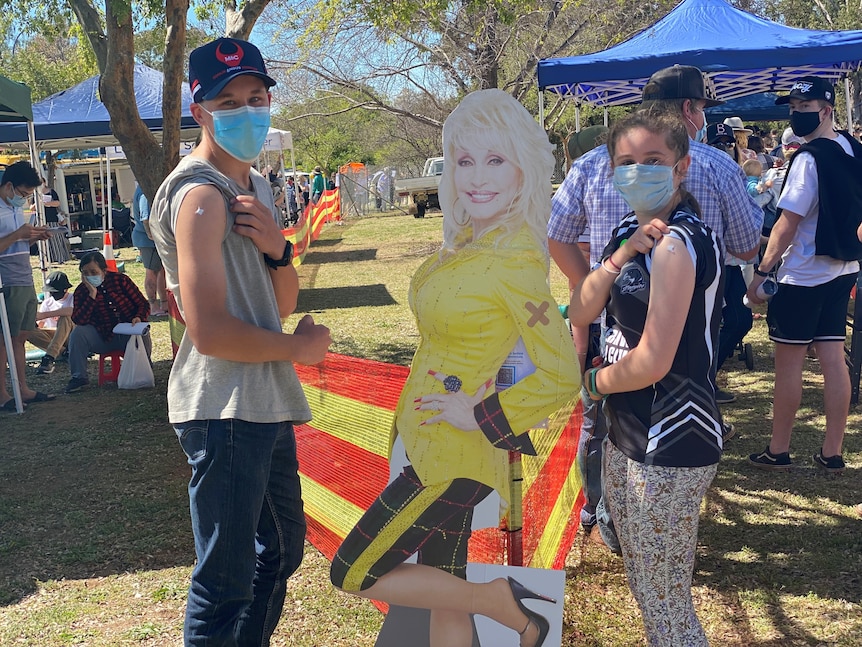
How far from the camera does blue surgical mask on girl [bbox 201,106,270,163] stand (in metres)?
2.43

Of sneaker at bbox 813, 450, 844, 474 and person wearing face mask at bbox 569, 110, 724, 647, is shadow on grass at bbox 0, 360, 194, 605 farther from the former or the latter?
sneaker at bbox 813, 450, 844, 474

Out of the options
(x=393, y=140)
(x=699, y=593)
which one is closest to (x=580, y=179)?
(x=699, y=593)

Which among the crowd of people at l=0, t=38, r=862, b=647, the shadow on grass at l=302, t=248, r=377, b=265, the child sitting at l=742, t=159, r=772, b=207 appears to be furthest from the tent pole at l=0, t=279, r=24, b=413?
the shadow on grass at l=302, t=248, r=377, b=265

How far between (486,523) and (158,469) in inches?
161

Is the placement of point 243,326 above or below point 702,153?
below

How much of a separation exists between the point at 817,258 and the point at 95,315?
252 inches

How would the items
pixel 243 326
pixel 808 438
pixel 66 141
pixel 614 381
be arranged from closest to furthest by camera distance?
1. pixel 243 326
2. pixel 614 381
3. pixel 808 438
4. pixel 66 141

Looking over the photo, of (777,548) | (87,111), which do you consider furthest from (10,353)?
(87,111)

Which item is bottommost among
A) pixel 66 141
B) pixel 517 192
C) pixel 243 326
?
pixel 243 326

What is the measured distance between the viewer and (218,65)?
2.41m

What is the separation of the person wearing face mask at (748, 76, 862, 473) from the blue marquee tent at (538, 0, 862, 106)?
12.0 ft

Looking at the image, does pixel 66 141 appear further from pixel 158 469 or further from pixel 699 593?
pixel 699 593

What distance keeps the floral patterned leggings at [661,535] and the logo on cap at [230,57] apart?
1603 millimetres

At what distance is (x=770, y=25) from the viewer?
31.4ft
